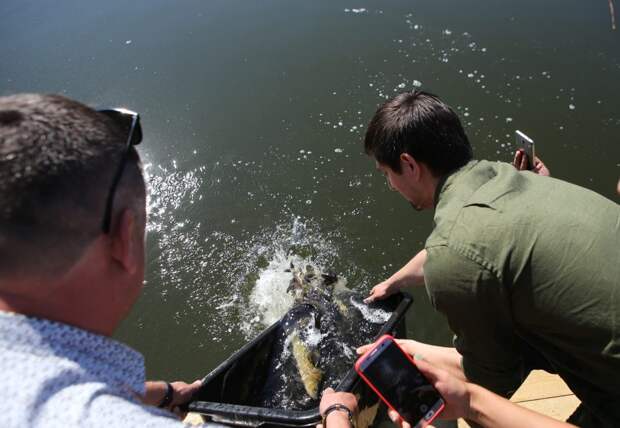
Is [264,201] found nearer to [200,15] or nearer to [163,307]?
[163,307]

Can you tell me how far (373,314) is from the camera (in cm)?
292

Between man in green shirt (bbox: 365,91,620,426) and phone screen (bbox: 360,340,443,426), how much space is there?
268 millimetres

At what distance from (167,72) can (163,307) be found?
388 centimetres

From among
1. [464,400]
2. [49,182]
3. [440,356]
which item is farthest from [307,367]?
[49,182]

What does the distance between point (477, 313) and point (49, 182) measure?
1.57 metres

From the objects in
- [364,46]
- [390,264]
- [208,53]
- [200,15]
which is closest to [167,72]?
[208,53]

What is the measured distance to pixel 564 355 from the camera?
194cm

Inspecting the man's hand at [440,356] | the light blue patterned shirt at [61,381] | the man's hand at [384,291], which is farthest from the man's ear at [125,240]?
Answer: the man's hand at [384,291]

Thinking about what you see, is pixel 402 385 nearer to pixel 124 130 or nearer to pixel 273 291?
pixel 124 130

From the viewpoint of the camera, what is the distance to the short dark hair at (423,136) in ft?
7.38

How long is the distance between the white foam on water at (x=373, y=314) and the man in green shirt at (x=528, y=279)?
0.72 meters

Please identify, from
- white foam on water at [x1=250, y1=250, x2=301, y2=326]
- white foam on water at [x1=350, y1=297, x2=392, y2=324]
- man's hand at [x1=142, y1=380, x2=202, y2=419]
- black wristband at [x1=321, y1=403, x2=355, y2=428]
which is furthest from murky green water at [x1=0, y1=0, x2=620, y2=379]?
black wristband at [x1=321, y1=403, x2=355, y2=428]

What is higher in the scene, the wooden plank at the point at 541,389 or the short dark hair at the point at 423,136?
the short dark hair at the point at 423,136

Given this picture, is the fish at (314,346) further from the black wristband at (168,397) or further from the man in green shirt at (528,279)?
the man in green shirt at (528,279)
